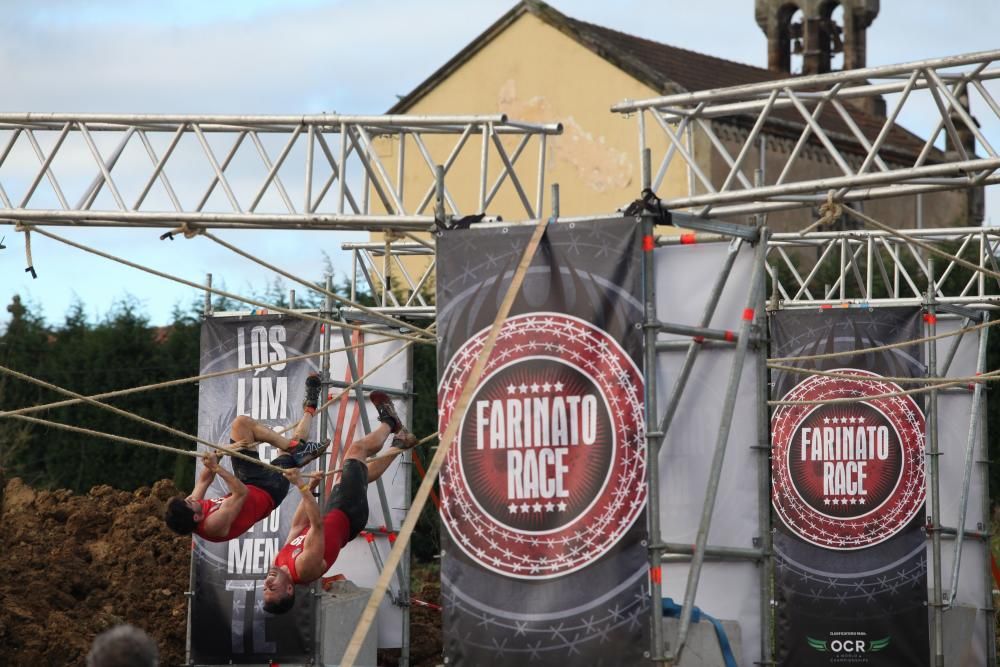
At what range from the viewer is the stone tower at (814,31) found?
34.2 meters

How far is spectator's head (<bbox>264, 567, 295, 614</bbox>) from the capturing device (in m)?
12.1

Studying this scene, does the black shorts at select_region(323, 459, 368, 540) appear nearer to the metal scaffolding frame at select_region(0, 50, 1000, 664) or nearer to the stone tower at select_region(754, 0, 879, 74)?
the metal scaffolding frame at select_region(0, 50, 1000, 664)

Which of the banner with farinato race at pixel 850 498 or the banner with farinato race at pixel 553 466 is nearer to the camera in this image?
the banner with farinato race at pixel 553 466

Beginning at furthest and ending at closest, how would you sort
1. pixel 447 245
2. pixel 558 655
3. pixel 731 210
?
1. pixel 731 210
2. pixel 447 245
3. pixel 558 655

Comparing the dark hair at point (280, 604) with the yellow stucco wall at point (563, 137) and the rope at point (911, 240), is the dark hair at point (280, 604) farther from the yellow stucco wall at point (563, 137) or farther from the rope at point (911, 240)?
the yellow stucco wall at point (563, 137)

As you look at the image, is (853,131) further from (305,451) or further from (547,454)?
(305,451)

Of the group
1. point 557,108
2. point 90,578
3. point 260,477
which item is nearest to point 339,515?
point 260,477

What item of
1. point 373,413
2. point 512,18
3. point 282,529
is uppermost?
point 512,18

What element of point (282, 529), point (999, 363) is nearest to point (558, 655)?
point (282, 529)

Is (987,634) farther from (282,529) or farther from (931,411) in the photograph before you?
(282,529)

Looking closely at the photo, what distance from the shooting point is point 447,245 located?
32.5 feet

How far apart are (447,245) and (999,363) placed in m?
14.1

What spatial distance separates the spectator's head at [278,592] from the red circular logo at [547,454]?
9.56 feet

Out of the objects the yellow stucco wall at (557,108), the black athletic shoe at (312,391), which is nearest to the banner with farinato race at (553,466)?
the black athletic shoe at (312,391)
